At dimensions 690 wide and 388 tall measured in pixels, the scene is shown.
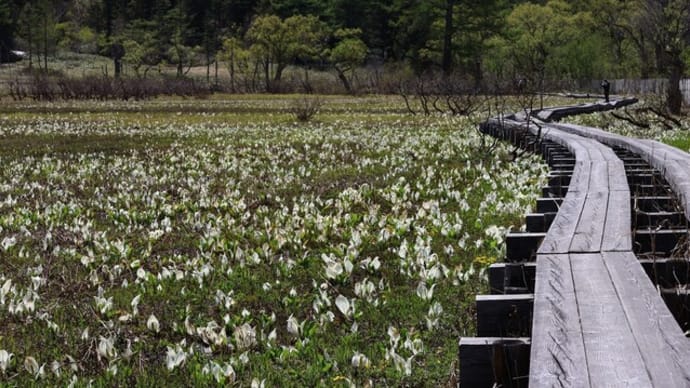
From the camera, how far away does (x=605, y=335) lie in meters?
2.92

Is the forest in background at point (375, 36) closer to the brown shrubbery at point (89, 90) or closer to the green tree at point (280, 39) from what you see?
the green tree at point (280, 39)

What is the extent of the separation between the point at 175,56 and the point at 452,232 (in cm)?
10229

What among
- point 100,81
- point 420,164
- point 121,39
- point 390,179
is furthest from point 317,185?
point 121,39

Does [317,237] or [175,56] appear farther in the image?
[175,56]

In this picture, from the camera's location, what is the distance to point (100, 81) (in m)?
56.0

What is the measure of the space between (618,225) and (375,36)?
339 ft

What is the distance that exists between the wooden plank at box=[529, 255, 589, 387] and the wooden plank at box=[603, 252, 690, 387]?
213 mm

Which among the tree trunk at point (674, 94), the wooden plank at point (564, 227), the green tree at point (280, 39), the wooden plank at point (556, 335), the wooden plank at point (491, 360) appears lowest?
the wooden plank at point (491, 360)

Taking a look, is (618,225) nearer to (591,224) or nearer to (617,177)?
(591,224)

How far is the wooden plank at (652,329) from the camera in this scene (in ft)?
8.36

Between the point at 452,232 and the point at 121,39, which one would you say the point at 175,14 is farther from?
the point at 452,232

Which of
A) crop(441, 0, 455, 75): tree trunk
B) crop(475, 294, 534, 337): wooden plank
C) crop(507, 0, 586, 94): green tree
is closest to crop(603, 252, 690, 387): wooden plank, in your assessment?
crop(475, 294, 534, 337): wooden plank

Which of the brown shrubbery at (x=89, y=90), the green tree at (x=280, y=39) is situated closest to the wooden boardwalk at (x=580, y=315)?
the brown shrubbery at (x=89, y=90)

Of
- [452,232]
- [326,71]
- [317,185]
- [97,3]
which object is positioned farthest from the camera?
[97,3]
